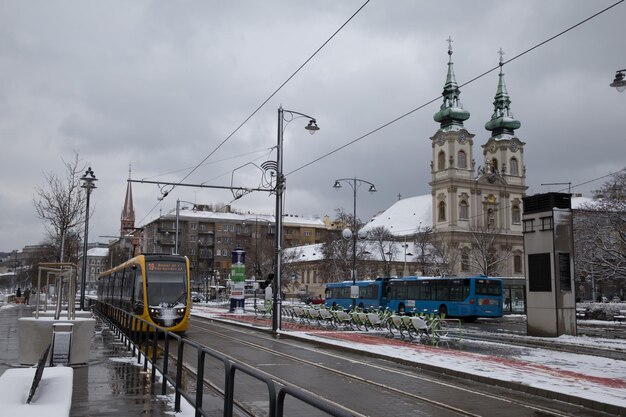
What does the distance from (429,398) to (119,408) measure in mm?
5305

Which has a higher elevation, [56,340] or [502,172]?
[502,172]

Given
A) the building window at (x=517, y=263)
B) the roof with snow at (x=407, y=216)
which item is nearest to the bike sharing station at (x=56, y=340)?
the roof with snow at (x=407, y=216)

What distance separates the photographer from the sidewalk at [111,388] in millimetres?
8953

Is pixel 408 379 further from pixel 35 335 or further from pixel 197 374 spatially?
pixel 35 335

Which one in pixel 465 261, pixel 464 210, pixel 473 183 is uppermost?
pixel 473 183

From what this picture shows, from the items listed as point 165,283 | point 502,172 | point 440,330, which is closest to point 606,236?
point 440,330

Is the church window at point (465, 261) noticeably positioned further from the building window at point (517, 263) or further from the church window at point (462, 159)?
the church window at point (462, 159)

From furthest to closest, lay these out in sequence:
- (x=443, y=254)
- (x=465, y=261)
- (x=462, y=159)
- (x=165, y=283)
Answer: (x=462, y=159) → (x=465, y=261) → (x=443, y=254) → (x=165, y=283)

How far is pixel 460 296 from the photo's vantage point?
3994 cm

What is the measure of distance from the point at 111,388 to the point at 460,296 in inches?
1260

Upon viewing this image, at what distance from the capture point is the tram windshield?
73.0 ft

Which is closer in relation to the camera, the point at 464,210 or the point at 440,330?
the point at 440,330

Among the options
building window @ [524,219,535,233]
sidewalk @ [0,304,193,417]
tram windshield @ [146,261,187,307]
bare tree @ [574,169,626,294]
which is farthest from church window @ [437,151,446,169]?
sidewalk @ [0,304,193,417]

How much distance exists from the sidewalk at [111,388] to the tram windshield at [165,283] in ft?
16.9
